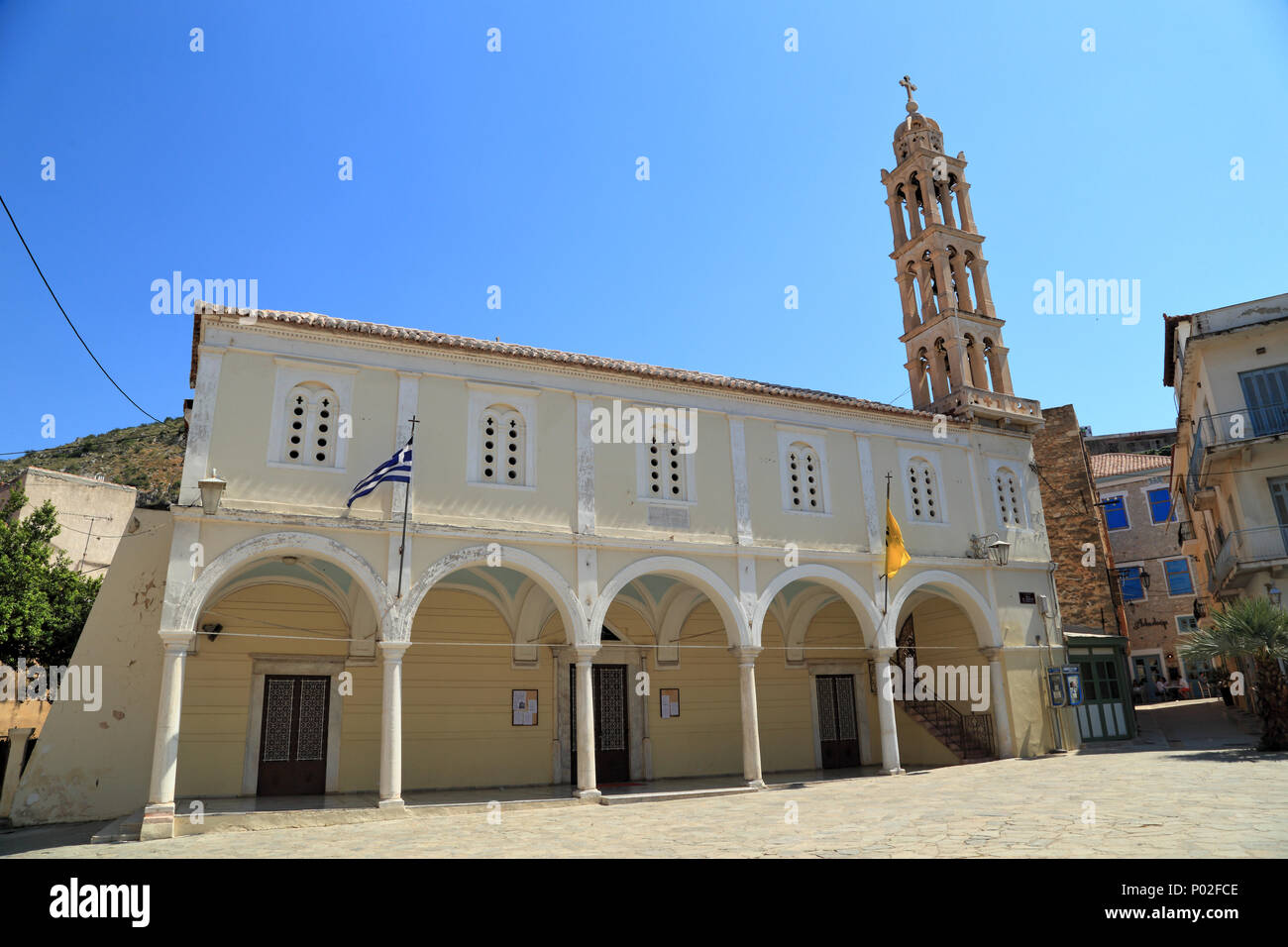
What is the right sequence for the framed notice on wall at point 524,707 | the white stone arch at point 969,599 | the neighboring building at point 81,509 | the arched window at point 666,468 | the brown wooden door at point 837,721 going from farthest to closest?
the neighboring building at point 81,509 < the brown wooden door at point 837,721 < the white stone arch at point 969,599 < the framed notice on wall at point 524,707 < the arched window at point 666,468

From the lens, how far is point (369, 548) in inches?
502

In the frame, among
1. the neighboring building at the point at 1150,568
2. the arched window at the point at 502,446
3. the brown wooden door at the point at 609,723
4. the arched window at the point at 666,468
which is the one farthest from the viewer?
the neighboring building at the point at 1150,568

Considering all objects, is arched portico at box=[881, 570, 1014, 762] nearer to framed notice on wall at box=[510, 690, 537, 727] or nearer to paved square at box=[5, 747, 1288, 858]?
paved square at box=[5, 747, 1288, 858]

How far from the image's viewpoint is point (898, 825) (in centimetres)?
920

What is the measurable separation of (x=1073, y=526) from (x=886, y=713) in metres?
14.6

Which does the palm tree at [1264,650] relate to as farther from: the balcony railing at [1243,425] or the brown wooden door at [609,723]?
the brown wooden door at [609,723]

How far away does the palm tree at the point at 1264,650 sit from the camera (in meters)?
14.3

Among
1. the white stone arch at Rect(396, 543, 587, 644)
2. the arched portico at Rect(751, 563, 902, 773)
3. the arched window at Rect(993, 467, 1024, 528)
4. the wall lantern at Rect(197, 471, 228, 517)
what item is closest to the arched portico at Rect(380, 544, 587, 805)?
the white stone arch at Rect(396, 543, 587, 644)

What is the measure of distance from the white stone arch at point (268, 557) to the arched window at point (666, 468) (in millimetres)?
5208

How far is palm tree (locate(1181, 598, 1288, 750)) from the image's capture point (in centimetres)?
1429

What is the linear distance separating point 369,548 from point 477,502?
1.89 m

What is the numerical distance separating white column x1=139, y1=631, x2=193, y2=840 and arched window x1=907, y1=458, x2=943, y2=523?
46.0ft

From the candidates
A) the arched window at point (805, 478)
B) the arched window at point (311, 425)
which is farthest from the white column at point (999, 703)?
the arched window at point (311, 425)

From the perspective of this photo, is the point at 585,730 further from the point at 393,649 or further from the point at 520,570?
the point at 393,649
